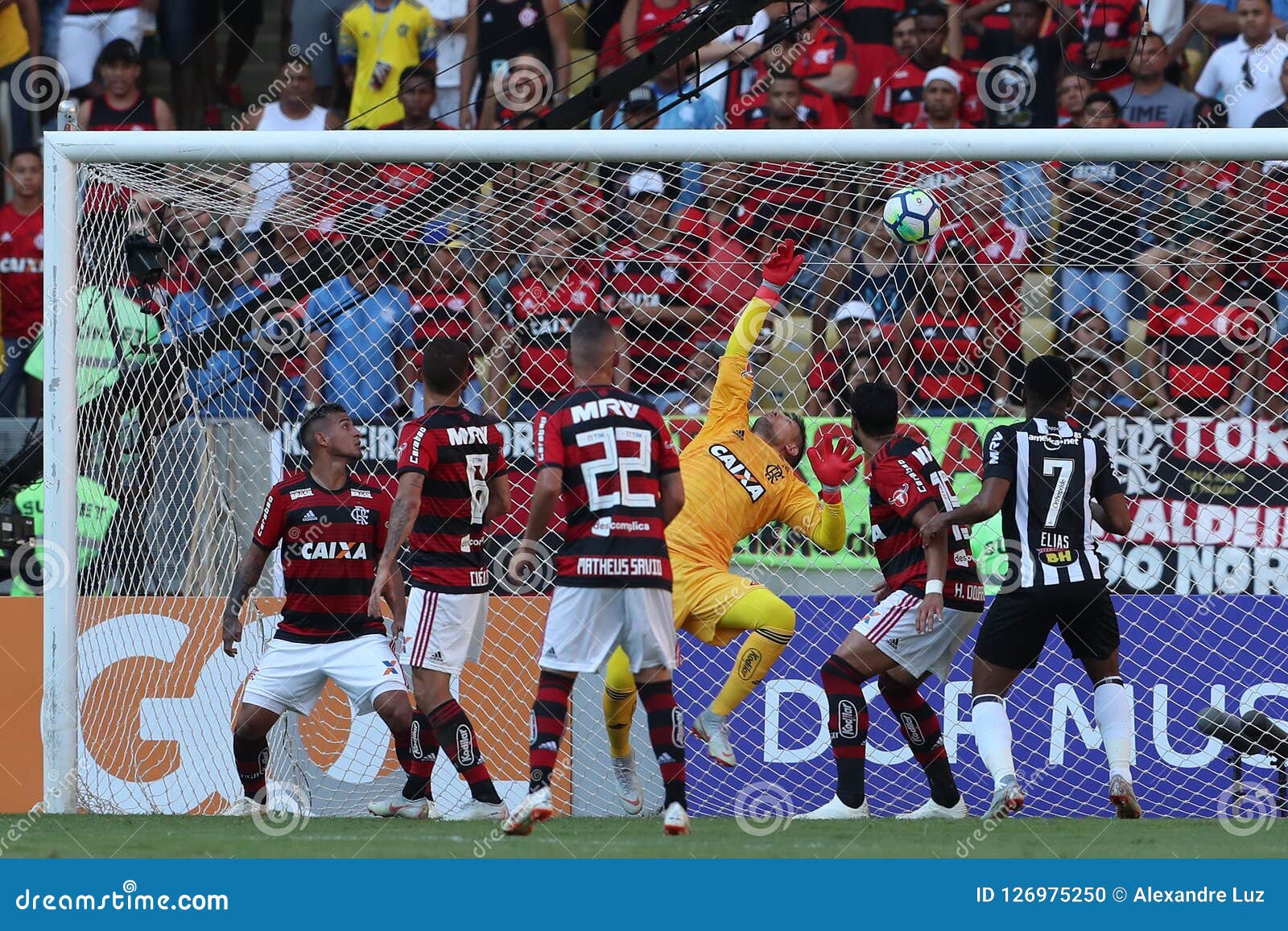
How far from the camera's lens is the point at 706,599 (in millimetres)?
7527

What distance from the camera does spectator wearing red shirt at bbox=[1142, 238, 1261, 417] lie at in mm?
9023

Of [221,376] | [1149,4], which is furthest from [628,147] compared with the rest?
[1149,4]

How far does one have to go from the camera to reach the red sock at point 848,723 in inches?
288

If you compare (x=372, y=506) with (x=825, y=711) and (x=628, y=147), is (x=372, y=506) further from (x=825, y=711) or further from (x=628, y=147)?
(x=825, y=711)

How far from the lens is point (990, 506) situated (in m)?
6.99

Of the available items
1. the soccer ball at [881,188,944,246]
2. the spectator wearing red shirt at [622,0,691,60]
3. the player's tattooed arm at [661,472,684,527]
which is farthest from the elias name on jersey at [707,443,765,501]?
the spectator wearing red shirt at [622,0,691,60]


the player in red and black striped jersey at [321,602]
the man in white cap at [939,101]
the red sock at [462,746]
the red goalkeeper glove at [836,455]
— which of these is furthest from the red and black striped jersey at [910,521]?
the man in white cap at [939,101]

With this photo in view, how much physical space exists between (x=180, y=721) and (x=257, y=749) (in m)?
1.45

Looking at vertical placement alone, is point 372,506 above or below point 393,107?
below

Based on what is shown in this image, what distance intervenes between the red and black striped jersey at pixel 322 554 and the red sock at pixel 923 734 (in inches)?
89.0

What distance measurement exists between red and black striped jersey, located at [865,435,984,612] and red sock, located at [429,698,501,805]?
1952 mm

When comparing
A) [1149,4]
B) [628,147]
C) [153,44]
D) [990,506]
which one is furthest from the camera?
[153,44]

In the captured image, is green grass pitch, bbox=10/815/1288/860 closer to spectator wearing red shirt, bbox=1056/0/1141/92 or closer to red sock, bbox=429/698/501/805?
red sock, bbox=429/698/501/805

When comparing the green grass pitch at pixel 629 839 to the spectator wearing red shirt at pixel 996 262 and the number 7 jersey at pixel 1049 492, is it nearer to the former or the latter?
the number 7 jersey at pixel 1049 492
